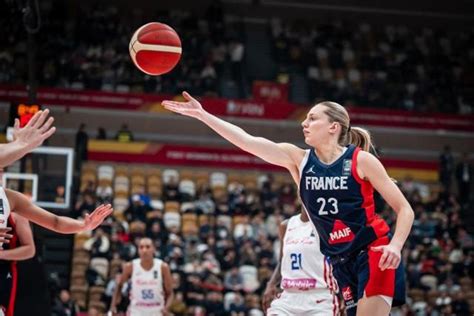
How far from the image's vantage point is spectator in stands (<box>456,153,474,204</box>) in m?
21.2

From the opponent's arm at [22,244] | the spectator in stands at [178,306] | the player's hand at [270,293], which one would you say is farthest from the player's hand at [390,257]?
the spectator in stands at [178,306]

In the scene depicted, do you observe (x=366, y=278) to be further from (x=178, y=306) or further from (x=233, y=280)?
(x=233, y=280)

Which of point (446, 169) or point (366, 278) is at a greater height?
point (446, 169)

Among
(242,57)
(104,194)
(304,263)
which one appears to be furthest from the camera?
(242,57)

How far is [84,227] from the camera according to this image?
228 inches

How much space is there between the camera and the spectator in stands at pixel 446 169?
21.6 meters

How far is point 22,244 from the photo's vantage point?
6141mm

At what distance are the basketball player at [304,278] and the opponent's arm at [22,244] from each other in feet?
6.12

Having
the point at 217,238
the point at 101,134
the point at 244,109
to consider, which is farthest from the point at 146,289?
the point at 244,109

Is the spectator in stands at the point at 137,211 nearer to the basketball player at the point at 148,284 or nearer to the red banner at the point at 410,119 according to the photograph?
the basketball player at the point at 148,284

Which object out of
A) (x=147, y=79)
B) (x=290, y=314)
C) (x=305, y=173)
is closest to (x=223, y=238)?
(x=147, y=79)

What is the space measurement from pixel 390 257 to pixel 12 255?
2.77m

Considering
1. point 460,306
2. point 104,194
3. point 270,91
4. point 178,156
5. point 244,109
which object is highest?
point 270,91

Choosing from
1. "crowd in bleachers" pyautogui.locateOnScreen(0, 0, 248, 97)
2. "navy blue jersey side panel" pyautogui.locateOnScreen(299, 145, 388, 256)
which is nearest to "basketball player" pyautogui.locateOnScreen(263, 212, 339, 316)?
"navy blue jersey side panel" pyautogui.locateOnScreen(299, 145, 388, 256)
